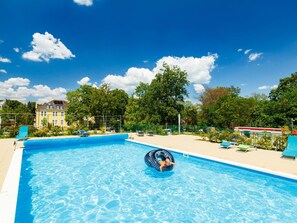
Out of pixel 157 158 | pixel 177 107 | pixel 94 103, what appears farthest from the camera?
pixel 177 107

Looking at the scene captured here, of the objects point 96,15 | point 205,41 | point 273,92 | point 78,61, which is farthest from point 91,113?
point 273,92

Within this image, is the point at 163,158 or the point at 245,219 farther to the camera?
the point at 163,158

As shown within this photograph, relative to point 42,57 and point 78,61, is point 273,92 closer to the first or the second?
point 78,61

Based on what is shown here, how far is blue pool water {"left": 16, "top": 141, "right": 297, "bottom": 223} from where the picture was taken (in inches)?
179

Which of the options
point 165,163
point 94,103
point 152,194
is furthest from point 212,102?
point 152,194

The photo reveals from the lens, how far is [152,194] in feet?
19.2

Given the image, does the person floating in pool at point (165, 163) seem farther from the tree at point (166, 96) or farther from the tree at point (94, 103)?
the tree at point (166, 96)

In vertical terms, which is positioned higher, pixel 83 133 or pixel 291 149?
pixel 83 133

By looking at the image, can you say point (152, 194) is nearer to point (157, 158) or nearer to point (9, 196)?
point (157, 158)

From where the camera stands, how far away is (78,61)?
23172 mm

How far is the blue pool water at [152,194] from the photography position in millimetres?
4559

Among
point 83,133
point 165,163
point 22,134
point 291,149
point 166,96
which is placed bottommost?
point 165,163

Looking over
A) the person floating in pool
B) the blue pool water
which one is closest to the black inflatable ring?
the person floating in pool

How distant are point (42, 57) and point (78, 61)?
4.16 metres
